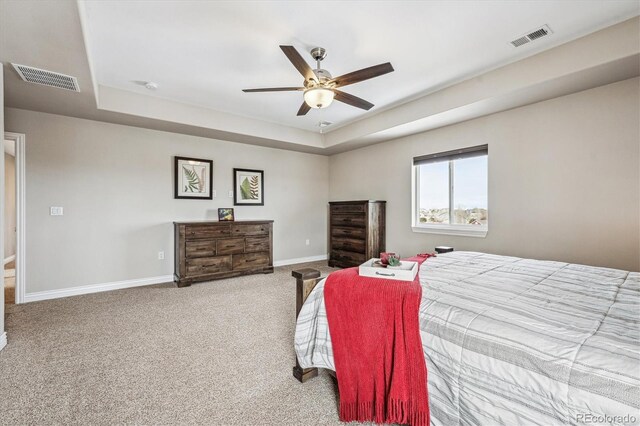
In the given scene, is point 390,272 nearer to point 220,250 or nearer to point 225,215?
point 220,250

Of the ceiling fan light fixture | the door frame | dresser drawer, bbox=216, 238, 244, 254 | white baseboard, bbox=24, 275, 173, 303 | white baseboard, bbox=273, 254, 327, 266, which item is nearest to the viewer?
the ceiling fan light fixture

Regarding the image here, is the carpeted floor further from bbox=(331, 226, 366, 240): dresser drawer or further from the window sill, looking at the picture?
the window sill

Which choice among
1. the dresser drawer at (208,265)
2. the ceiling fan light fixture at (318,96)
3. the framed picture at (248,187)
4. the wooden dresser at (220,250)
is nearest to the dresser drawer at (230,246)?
the wooden dresser at (220,250)

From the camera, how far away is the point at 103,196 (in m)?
4.07

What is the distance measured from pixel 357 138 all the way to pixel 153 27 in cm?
322

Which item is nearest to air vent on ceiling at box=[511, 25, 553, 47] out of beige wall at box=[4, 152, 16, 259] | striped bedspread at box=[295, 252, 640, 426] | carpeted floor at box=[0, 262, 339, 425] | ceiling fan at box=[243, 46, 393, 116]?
ceiling fan at box=[243, 46, 393, 116]

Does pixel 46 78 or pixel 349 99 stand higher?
pixel 46 78

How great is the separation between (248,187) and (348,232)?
6.60ft

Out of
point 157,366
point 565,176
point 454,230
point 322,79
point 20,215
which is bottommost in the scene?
point 157,366

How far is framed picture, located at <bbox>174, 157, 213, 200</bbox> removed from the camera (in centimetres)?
460

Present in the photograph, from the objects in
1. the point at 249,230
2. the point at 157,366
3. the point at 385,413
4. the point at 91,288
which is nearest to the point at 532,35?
the point at 385,413

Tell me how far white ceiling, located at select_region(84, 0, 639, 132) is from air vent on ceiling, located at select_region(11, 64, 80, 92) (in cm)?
32

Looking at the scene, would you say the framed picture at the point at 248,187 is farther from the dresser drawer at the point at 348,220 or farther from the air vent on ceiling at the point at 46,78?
the air vent on ceiling at the point at 46,78

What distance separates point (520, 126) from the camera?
341 cm
